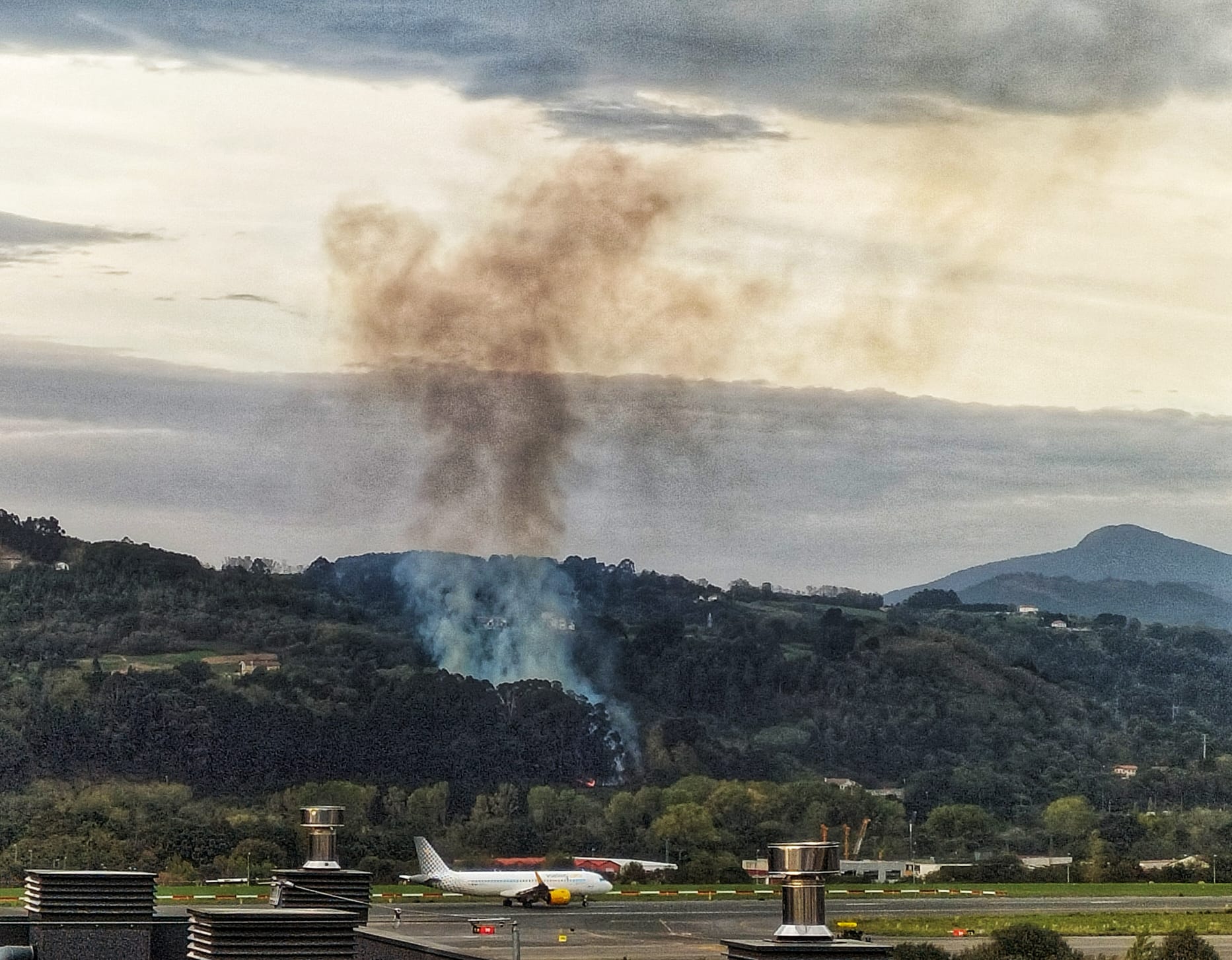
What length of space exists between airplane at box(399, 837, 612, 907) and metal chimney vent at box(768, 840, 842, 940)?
340 ft

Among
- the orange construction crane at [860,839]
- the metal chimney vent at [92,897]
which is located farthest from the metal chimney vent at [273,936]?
the orange construction crane at [860,839]

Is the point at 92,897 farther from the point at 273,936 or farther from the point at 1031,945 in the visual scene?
the point at 1031,945

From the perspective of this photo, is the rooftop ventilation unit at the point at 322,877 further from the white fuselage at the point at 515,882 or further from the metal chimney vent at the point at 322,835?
the white fuselage at the point at 515,882

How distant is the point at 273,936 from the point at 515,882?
103832 millimetres

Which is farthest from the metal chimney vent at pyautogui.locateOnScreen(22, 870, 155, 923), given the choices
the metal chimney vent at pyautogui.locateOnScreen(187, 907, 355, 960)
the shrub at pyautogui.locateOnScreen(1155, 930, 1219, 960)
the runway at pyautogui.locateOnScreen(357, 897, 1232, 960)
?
the shrub at pyautogui.locateOnScreen(1155, 930, 1219, 960)

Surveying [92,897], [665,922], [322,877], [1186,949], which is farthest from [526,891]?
[92,897]

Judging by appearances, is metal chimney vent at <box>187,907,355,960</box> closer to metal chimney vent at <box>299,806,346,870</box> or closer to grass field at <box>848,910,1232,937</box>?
metal chimney vent at <box>299,806,346,870</box>

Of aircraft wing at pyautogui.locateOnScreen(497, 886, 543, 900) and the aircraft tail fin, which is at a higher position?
the aircraft tail fin

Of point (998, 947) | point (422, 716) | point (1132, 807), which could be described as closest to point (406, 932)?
point (998, 947)

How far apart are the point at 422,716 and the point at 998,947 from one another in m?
113

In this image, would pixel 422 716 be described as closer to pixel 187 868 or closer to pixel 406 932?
pixel 187 868

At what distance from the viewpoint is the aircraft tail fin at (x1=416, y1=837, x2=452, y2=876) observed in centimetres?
13275

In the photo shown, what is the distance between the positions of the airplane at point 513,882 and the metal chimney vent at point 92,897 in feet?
296

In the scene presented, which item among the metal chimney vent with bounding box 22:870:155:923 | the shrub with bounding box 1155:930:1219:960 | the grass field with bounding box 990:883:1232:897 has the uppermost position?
the metal chimney vent with bounding box 22:870:155:923
